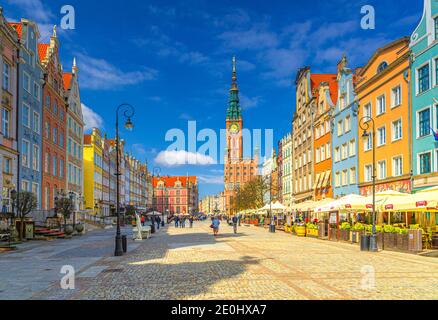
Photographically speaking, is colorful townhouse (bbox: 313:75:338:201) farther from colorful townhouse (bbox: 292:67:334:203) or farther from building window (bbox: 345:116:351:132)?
building window (bbox: 345:116:351:132)

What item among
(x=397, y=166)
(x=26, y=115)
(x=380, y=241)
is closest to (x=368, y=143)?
(x=397, y=166)

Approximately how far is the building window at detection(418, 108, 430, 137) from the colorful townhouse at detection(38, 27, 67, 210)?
31.9m

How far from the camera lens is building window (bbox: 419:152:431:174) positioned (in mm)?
29547

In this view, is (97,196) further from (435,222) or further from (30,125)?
(435,222)

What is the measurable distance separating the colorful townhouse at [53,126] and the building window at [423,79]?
1249 inches

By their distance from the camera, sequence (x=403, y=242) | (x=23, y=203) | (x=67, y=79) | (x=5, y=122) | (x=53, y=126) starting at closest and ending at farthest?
(x=403, y=242), (x=23, y=203), (x=5, y=122), (x=53, y=126), (x=67, y=79)

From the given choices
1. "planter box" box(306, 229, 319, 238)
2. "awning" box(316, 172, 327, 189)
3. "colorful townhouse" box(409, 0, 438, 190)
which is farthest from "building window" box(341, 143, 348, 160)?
"colorful townhouse" box(409, 0, 438, 190)

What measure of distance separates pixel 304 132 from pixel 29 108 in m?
35.5

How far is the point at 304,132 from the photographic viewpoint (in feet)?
204

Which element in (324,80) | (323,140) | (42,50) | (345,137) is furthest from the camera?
(324,80)

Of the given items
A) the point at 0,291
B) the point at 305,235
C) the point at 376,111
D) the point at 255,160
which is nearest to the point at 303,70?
the point at 376,111

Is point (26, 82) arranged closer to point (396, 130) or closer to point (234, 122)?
point (396, 130)

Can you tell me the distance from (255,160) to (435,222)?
15455 cm

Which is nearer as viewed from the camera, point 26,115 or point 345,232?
point 345,232
